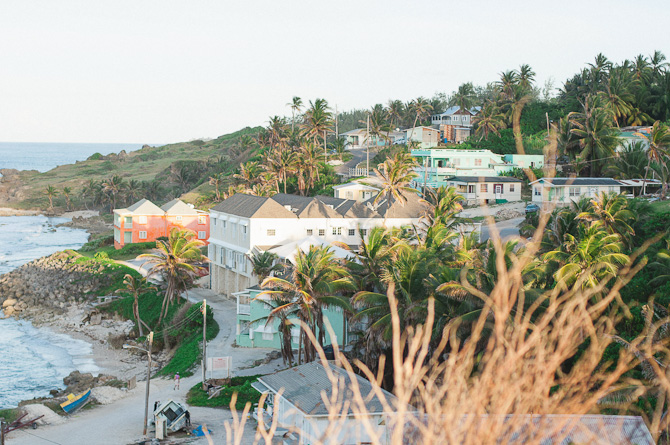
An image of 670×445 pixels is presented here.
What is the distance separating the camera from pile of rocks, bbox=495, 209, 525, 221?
63438 mm

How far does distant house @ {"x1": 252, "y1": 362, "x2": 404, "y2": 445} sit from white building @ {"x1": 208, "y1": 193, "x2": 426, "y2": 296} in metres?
22.3

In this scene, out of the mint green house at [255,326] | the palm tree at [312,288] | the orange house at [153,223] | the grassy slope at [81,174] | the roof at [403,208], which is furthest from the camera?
the grassy slope at [81,174]

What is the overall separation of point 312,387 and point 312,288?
827 cm

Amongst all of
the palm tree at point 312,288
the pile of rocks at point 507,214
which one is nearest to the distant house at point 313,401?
the palm tree at point 312,288

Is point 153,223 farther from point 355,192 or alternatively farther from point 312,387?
point 312,387

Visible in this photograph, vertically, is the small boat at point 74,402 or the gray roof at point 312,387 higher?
the gray roof at point 312,387

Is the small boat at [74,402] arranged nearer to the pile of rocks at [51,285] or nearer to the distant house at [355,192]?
the pile of rocks at [51,285]

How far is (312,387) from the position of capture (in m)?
26.4

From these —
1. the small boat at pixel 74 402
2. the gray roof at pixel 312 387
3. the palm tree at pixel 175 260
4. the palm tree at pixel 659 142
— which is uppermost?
the palm tree at pixel 659 142

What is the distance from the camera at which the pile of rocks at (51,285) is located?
6188 centimetres

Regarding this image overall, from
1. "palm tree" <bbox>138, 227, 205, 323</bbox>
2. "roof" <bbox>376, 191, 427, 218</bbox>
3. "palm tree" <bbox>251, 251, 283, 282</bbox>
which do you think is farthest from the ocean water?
"roof" <bbox>376, 191, 427, 218</bbox>

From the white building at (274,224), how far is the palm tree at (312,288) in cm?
1467

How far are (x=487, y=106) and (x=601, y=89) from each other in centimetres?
1483

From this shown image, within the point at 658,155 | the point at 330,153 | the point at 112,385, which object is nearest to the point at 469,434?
the point at 112,385
